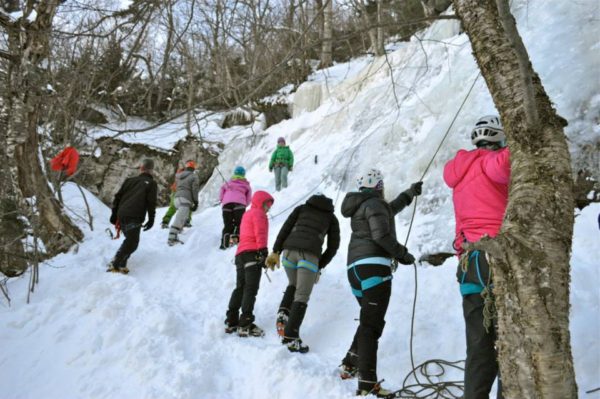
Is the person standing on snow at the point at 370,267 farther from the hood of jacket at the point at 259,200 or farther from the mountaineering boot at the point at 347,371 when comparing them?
the hood of jacket at the point at 259,200

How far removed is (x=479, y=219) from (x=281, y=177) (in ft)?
26.1

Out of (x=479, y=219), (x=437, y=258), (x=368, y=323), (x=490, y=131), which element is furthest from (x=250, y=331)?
(x=490, y=131)

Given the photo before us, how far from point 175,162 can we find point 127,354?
14238 millimetres

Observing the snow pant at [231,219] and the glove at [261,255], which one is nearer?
the glove at [261,255]

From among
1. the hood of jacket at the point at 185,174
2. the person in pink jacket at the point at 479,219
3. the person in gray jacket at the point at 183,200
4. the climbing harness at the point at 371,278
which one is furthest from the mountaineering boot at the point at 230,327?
the hood of jacket at the point at 185,174

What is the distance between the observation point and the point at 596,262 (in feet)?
A: 13.4

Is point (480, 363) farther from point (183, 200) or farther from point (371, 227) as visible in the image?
point (183, 200)

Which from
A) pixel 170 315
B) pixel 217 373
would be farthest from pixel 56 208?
pixel 217 373

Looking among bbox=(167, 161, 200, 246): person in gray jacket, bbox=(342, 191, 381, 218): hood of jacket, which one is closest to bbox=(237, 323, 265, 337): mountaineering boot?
bbox=(342, 191, 381, 218): hood of jacket

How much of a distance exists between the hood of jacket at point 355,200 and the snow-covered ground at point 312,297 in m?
1.21

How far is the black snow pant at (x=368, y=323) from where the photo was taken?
132 inches

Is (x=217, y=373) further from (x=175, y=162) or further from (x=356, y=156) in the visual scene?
(x=175, y=162)

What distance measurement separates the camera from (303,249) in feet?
14.7

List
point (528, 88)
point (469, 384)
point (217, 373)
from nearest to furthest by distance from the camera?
point (528, 88), point (469, 384), point (217, 373)
